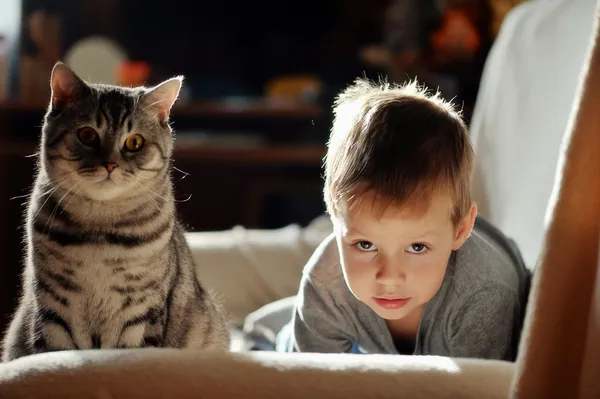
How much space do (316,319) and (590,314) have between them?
543mm

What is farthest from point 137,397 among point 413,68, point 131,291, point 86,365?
point 413,68

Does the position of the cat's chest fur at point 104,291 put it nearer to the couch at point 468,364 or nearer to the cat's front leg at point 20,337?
the cat's front leg at point 20,337

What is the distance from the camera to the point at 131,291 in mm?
944

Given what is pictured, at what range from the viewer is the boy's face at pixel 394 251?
2.88ft

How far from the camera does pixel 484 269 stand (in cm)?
104

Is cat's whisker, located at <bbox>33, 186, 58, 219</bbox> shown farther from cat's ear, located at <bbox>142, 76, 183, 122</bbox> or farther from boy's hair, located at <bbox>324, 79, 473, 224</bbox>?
boy's hair, located at <bbox>324, 79, 473, 224</bbox>

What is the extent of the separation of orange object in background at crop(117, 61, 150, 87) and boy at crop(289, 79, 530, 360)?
5.35ft

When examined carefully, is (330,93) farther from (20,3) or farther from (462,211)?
(462,211)

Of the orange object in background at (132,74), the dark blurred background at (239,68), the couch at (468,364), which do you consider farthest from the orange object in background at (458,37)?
the couch at (468,364)

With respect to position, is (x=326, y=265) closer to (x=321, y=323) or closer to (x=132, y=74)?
(x=321, y=323)

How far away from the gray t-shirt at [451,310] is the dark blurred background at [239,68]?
1.29m

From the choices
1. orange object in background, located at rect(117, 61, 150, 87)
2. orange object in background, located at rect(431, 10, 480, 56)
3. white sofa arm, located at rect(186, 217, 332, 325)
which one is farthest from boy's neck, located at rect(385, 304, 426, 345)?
orange object in background, located at rect(117, 61, 150, 87)

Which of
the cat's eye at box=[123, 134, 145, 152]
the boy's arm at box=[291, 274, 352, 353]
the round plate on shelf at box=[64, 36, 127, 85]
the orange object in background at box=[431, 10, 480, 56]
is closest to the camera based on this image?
the cat's eye at box=[123, 134, 145, 152]

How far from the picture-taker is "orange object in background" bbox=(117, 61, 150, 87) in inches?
101
